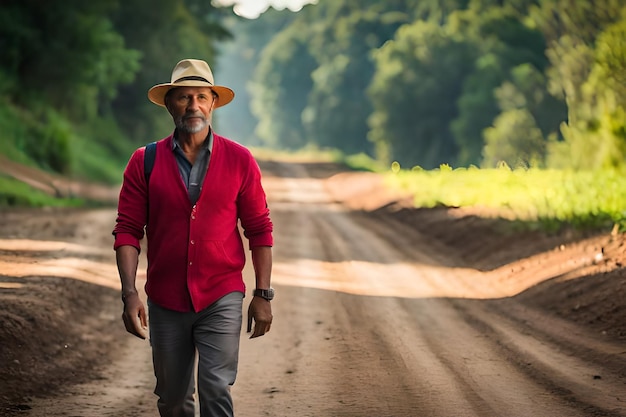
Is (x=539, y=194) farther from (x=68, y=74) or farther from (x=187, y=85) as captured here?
(x=68, y=74)

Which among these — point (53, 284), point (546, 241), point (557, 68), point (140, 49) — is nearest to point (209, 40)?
point (140, 49)

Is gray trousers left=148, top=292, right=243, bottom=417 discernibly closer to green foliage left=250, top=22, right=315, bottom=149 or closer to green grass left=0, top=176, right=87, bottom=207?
green grass left=0, top=176, right=87, bottom=207

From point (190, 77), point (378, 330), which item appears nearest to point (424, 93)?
point (378, 330)

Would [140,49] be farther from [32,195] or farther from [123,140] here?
[32,195]

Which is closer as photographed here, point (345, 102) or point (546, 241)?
point (546, 241)

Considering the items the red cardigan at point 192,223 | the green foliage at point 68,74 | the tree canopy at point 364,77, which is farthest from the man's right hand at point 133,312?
the green foliage at point 68,74

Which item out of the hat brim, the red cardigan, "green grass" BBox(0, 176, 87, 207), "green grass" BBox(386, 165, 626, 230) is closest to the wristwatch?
the red cardigan

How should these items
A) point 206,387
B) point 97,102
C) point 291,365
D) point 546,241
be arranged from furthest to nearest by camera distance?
point 97,102
point 546,241
point 291,365
point 206,387

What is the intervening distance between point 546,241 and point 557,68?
1169 inches

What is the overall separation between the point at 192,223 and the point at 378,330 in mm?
5702

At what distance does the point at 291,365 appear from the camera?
344 inches

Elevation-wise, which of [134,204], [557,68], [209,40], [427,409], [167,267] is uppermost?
[209,40]

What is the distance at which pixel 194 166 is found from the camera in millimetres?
4887

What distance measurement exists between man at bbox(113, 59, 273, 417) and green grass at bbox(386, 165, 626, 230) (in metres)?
9.99
